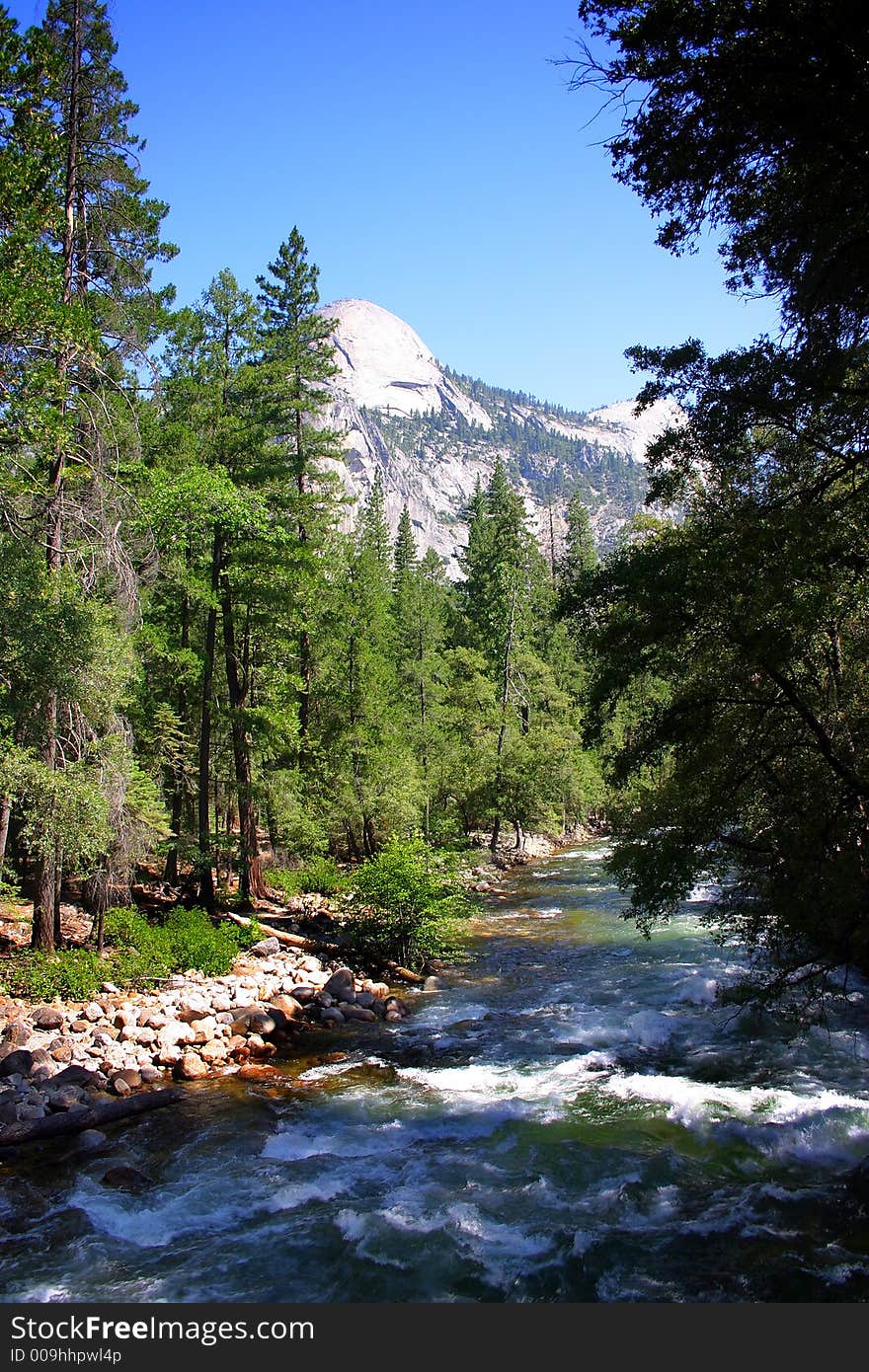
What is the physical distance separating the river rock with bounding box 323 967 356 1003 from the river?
58.4 inches

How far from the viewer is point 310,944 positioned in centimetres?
1716

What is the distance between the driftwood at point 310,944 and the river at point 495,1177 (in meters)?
2.91

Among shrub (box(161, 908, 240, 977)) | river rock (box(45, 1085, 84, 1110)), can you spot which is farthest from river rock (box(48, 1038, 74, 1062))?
Answer: shrub (box(161, 908, 240, 977))

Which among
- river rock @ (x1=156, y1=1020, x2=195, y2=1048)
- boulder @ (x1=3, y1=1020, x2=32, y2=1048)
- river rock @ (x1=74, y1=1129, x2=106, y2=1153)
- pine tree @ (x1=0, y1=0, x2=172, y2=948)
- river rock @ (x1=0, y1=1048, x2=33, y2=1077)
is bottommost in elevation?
river rock @ (x1=74, y1=1129, x2=106, y2=1153)

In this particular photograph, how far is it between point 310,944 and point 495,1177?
9.85 m

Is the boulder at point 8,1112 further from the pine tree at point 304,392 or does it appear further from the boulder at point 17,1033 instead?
the pine tree at point 304,392

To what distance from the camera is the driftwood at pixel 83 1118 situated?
28.4 ft

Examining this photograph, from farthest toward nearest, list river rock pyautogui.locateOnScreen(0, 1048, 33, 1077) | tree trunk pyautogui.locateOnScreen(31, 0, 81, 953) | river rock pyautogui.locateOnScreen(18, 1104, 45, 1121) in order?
tree trunk pyautogui.locateOnScreen(31, 0, 81, 953) < river rock pyautogui.locateOnScreen(0, 1048, 33, 1077) < river rock pyautogui.locateOnScreen(18, 1104, 45, 1121)

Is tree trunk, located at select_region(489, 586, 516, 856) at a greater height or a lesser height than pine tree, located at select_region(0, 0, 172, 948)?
lesser

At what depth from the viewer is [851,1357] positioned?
15.9 ft

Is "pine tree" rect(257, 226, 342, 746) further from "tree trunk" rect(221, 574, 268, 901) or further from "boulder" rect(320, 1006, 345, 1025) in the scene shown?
"boulder" rect(320, 1006, 345, 1025)

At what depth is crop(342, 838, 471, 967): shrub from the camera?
52.7ft

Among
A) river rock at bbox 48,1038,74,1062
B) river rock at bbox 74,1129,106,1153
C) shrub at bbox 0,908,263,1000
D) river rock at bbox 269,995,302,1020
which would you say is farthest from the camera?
river rock at bbox 269,995,302,1020

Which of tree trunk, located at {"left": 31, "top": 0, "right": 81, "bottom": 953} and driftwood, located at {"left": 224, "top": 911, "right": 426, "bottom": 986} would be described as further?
driftwood, located at {"left": 224, "top": 911, "right": 426, "bottom": 986}
